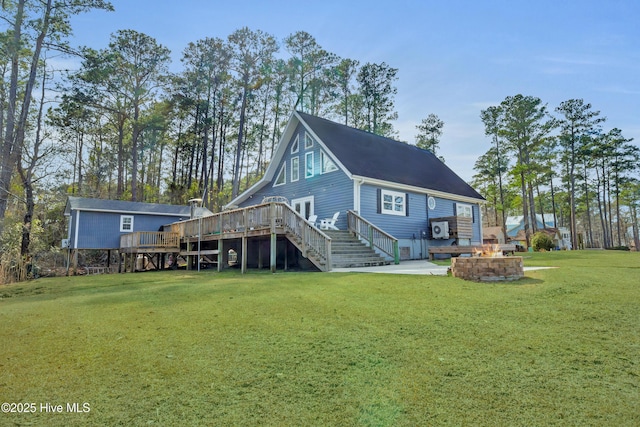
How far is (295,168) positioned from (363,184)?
180 inches

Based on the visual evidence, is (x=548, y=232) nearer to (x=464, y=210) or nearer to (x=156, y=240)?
(x=464, y=210)

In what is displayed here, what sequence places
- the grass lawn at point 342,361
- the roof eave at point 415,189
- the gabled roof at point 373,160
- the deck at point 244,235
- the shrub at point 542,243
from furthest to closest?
the shrub at point 542,243
the gabled roof at point 373,160
the roof eave at point 415,189
the deck at point 244,235
the grass lawn at point 342,361

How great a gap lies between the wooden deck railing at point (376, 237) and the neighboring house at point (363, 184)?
2.65 feet

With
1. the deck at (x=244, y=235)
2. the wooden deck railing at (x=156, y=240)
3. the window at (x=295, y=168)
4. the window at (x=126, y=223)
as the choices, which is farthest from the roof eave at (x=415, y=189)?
the window at (x=126, y=223)

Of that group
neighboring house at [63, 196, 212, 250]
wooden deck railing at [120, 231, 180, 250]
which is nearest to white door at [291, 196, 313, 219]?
wooden deck railing at [120, 231, 180, 250]

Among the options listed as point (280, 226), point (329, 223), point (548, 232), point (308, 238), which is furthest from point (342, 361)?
point (548, 232)

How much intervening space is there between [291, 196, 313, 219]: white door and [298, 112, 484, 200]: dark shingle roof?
278 centimetres

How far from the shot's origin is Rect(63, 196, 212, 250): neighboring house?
2031 cm

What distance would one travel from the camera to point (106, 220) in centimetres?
2130

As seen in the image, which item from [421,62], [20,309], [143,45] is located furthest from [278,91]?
[20,309]

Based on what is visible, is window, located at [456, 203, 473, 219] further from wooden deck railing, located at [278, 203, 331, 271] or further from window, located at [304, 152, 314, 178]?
wooden deck railing, located at [278, 203, 331, 271]

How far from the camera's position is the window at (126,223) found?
2189 cm

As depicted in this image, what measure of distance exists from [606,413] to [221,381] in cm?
252

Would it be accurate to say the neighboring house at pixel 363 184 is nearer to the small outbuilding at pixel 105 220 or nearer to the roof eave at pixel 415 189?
the roof eave at pixel 415 189
